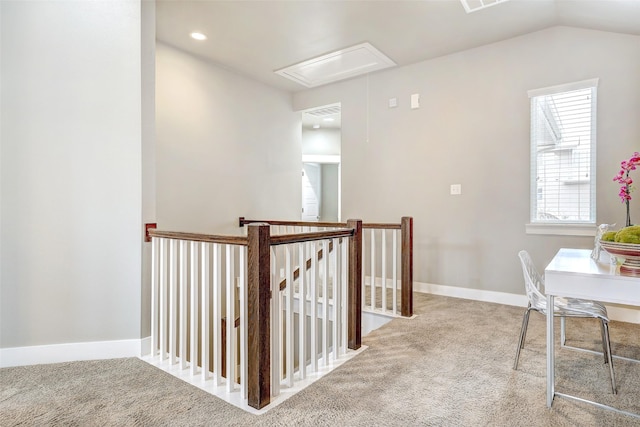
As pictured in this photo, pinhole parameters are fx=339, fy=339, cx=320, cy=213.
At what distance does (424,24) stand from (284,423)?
3378 millimetres

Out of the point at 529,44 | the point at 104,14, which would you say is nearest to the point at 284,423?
the point at 104,14

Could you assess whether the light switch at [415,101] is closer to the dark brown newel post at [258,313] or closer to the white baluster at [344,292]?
the white baluster at [344,292]

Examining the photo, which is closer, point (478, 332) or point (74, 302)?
point (74, 302)

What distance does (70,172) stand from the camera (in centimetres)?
231

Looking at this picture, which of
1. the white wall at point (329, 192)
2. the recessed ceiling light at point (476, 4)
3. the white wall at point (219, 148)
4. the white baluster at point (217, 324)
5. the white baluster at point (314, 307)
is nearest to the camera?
the white baluster at point (217, 324)

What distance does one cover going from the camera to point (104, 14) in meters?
2.38

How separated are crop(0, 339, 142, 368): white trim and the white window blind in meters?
3.77

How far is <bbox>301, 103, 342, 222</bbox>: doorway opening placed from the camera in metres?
6.49

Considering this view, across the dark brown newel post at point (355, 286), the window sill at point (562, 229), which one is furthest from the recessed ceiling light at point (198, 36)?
the window sill at point (562, 229)

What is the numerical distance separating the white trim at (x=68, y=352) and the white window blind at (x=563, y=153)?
3.77m

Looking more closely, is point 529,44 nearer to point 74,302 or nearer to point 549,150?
point 549,150

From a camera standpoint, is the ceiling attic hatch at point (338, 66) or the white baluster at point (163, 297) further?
the ceiling attic hatch at point (338, 66)

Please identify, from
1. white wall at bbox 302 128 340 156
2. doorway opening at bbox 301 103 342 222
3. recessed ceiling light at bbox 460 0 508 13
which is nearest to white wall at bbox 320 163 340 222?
doorway opening at bbox 301 103 342 222

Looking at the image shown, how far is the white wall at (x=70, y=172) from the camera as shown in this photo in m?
2.21
